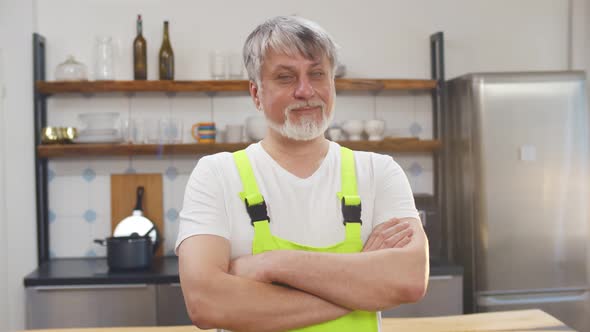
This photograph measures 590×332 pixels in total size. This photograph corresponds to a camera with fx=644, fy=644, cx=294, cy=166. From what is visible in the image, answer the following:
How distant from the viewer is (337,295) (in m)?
1.25

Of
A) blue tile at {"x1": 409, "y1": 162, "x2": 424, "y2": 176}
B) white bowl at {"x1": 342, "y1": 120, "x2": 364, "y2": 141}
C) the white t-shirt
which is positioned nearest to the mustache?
the white t-shirt

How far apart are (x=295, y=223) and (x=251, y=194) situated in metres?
0.11

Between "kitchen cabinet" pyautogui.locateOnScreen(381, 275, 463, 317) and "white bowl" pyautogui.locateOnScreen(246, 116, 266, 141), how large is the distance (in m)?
1.13

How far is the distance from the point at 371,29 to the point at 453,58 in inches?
20.6

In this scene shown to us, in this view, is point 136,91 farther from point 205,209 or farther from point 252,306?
point 252,306

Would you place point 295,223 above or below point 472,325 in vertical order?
above

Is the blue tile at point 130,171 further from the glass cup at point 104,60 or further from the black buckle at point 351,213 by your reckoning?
the black buckle at point 351,213

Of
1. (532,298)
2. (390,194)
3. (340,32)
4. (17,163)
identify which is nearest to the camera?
(390,194)

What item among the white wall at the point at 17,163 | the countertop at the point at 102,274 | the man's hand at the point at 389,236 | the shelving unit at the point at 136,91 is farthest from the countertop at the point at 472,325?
the shelving unit at the point at 136,91

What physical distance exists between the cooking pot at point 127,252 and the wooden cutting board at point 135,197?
0.45 meters

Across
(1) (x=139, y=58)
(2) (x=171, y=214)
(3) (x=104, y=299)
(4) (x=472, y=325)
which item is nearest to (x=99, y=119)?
(1) (x=139, y=58)

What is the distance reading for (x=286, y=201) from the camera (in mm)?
1328

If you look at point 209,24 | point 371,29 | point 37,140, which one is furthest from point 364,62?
point 37,140

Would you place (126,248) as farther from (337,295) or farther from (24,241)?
(337,295)
